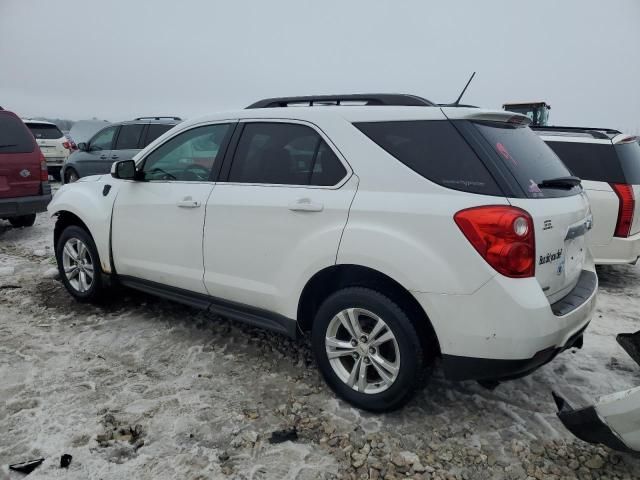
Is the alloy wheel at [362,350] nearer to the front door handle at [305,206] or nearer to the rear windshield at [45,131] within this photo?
the front door handle at [305,206]

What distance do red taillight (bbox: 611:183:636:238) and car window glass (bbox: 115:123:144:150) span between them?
29.8ft

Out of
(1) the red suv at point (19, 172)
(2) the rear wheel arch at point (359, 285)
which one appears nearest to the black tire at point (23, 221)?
(1) the red suv at point (19, 172)

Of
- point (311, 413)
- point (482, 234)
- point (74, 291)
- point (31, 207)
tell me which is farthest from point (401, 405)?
point (31, 207)

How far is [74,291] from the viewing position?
Answer: 4523mm

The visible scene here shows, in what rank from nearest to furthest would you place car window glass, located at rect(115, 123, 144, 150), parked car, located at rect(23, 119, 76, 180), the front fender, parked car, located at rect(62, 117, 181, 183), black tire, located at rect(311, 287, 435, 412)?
black tire, located at rect(311, 287, 435, 412)
the front fender
parked car, located at rect(62, 117, 181, 183)
car window glass, located at rect(115, 123, 144, 150)
parked car, located at rect(23, 119, 76, 180)

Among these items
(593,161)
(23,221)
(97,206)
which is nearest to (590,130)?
(593,161)

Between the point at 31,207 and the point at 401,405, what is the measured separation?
660 cm

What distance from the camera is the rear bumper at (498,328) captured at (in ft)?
7.54

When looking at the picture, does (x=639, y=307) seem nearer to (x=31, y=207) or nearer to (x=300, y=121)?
(x=300, y=121)

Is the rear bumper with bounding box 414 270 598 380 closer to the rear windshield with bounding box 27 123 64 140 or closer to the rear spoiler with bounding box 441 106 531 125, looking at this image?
the rear spoiler with bounding box 441 106 531 125

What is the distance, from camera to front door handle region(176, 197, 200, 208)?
134 inches

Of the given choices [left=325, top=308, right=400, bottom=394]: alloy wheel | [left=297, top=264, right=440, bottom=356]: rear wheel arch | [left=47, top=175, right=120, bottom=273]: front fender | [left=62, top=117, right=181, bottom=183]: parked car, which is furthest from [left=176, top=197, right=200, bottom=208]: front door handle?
[left=62, top=117, right=181, bottom=183]: parked car

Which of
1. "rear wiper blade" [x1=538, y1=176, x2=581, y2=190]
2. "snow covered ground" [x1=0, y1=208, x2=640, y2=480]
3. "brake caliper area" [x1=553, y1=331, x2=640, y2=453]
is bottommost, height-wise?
"snow covered ground" [x1=0, y1=208, x2=640, y2=480]

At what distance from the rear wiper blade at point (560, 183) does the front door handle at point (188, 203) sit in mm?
2225
